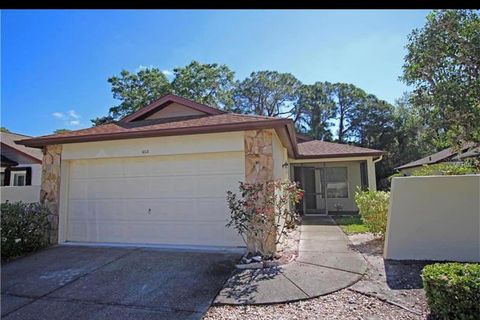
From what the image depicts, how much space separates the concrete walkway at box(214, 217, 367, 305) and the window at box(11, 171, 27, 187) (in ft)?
55.0

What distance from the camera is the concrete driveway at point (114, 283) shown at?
4.07 m

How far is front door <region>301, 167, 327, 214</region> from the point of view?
1456 centimetres

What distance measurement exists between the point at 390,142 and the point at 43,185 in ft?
97.6

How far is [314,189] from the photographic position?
14.6 meters

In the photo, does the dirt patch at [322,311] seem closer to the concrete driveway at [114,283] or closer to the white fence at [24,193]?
the concrete driveway at [114,283]

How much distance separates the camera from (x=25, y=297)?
4.61m

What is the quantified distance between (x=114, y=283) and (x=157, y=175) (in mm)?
3175

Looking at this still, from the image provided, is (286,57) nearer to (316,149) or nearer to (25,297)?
(25,297)

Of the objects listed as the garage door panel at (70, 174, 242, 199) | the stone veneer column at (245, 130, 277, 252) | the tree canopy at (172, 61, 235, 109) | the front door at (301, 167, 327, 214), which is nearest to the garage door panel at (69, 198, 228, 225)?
the garage door panel at (70, 174, 242, 199)

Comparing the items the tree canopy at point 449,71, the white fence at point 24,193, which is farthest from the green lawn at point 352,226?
the white fence at point 24,193

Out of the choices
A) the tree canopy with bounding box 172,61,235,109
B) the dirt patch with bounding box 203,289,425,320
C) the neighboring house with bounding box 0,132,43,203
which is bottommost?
the dirt patch with bounding box 203,289,425,320

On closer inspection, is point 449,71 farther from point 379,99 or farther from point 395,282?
point 379,99

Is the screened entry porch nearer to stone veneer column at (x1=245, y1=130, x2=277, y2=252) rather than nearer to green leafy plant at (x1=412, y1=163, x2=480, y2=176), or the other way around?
green leafy plant at (x1=412, y1=163, x2=480, y2=176)

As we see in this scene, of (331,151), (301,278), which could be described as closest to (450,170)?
(301,278)
